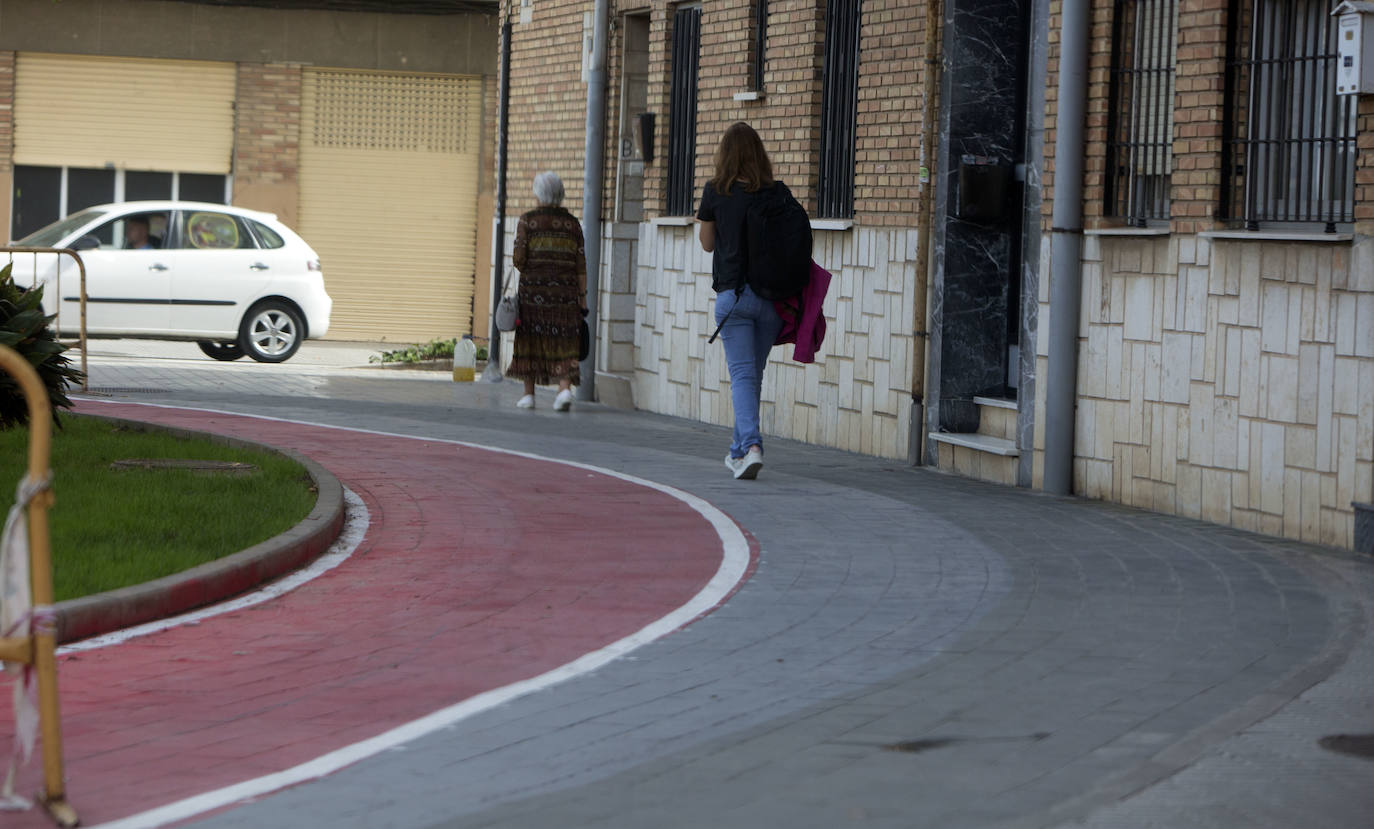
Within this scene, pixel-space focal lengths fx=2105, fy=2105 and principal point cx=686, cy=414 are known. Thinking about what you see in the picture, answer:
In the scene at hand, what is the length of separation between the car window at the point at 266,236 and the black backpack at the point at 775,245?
39.0ft

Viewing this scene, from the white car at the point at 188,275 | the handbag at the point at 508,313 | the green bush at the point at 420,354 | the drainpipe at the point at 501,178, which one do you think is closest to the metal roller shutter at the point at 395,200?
the green bush at the point at 420,354

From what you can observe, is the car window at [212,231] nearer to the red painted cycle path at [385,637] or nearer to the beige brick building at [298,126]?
the beige brick building at [298,126]

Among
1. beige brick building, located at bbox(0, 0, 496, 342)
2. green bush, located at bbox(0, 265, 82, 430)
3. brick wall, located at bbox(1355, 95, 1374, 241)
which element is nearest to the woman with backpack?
brick wall, located at bbox(1355, 95, 1374, 241)

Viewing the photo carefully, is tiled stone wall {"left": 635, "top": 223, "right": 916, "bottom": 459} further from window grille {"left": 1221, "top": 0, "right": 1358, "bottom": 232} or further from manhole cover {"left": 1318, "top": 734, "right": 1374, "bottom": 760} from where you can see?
manhole cover {"left": 1318, "top": 734, "right": 1374, "bottom": 760}

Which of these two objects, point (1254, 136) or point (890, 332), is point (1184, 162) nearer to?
point (1254, 136)

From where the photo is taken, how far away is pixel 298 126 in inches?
1194

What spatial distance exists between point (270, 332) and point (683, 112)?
23.7 ft

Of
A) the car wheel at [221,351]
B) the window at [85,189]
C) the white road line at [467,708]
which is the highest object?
the window at [85,189]

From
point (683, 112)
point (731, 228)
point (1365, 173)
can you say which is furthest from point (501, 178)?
point (1365, 173)

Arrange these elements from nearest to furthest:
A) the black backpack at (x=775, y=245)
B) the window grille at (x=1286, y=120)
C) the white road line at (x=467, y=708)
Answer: the white road line at (x=467, y=708) → the window grille at (x=1286, y=120) → the black backpack at (x=775, y=245)

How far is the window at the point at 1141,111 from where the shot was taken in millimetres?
11477

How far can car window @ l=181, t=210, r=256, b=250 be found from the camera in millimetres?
22625

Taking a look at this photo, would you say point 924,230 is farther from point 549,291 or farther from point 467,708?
point 467,708

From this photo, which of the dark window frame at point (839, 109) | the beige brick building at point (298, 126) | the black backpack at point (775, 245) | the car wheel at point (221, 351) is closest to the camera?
the black backpack at point (775, 245)
